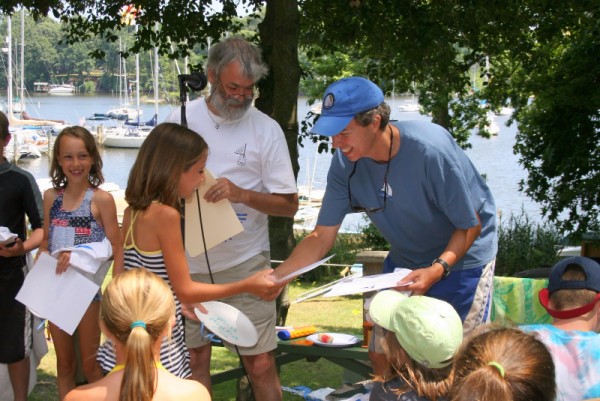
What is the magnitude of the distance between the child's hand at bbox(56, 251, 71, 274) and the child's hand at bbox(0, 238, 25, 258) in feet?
1.48

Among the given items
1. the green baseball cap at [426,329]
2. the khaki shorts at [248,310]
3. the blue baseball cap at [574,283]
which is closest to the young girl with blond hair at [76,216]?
the khaki shorts at [248,310]

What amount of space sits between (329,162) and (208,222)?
112 feet

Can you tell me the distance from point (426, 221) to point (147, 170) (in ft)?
3.75

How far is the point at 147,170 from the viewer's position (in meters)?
3.36

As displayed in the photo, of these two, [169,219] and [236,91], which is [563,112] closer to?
[236,91]

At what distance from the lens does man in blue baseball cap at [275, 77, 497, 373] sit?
321 centimetres

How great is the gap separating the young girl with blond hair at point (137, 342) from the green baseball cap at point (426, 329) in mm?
650

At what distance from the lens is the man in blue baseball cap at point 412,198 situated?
3215mm

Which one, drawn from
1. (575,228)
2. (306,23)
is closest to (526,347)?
(306,23)

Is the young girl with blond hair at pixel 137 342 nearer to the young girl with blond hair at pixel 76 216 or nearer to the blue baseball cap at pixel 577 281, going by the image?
the blue baseball cap at pixel 577 281

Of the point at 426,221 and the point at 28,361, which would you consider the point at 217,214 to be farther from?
the point at 28,361

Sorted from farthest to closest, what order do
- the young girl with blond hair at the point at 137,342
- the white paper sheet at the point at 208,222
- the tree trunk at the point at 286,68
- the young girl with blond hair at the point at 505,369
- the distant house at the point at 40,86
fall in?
the distant house at the point at 40,86 → the tree trunk at the point at 286,68 → the white paper sheet at the point at 208,222 → the young girl with blond hair at the point at 137,342 → the young girl with blond hair at the point at 505,369

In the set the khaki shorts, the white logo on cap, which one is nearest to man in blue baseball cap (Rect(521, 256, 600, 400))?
the white logo on cap

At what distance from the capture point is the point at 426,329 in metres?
2.56
